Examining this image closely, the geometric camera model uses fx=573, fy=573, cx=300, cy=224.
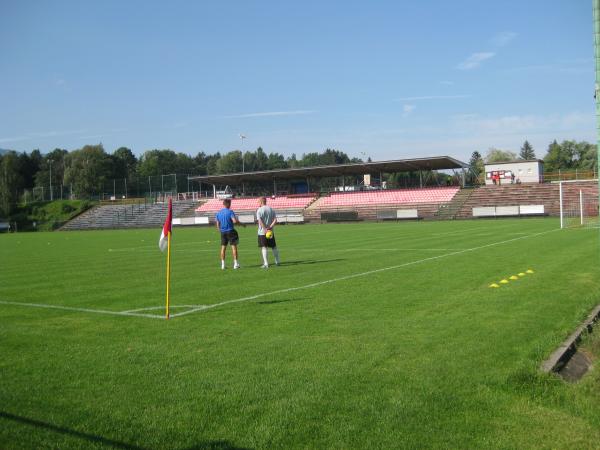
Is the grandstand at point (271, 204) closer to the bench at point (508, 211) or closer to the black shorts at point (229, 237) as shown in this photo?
the bench at point (508, 211)

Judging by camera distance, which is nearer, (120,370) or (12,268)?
(120,370)

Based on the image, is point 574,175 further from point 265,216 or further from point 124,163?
point 124,163

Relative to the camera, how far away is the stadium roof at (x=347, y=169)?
6988 centimetres

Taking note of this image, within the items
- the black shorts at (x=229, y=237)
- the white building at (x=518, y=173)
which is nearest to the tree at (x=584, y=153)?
the white building at (x=518, y=173)

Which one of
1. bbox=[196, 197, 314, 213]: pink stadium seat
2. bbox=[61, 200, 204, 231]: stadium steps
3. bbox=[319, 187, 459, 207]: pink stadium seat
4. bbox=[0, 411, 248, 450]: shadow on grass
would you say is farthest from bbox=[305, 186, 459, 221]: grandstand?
bbox=[0, 411, 248, 450]: shadow on grass

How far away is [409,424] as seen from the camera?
452cm

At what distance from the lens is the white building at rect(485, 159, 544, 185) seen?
232 feet

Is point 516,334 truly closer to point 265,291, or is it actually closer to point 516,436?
point 516,436

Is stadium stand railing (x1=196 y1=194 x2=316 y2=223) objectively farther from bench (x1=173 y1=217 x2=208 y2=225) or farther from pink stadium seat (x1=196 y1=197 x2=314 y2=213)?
bench (x1=173 y1=217 x2=208 y2=225)

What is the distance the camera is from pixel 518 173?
72750 mm

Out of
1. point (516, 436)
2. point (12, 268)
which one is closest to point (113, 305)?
point (516, 436)

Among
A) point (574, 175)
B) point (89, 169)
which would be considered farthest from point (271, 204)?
point (89, 169)

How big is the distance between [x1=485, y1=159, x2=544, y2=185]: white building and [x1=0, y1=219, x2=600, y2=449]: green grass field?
62101mm

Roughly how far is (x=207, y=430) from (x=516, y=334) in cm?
435
